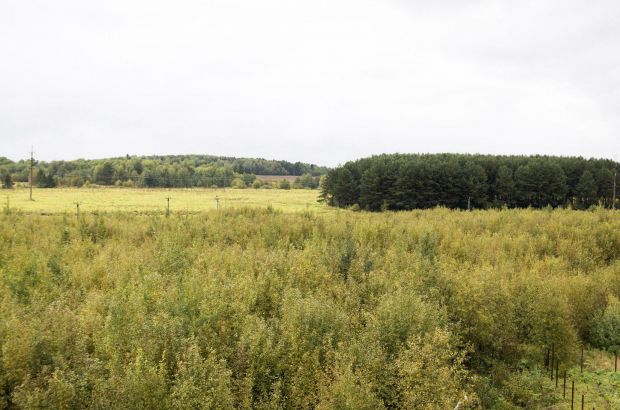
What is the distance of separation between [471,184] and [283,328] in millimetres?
57669

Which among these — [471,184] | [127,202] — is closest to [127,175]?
[127,202]

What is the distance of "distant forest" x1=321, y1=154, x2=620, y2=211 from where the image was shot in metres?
61.2

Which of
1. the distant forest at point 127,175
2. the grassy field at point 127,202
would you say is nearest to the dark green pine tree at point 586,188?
the grassy field at point 127,202

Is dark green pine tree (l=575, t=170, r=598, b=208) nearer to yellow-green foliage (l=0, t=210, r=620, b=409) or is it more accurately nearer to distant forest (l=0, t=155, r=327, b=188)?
yellow-green foliage (l=0, t=210, r=620, b=409)

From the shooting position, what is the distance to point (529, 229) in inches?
900

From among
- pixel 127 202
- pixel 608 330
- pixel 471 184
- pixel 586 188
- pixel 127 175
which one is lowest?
pixel 608 330

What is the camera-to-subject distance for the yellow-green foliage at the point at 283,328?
6.30 metres

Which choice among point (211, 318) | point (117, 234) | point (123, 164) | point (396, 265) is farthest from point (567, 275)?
point (123, 164)

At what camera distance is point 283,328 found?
809cm

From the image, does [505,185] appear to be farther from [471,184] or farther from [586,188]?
[586,188]

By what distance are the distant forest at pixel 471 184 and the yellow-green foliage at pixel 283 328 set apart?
4478 centimetres

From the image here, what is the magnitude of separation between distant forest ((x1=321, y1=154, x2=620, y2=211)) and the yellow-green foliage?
44.8 metres

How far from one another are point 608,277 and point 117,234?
1970 centimetres

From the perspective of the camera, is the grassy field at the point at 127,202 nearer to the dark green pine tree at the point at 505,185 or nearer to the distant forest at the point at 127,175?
the dark green pine tree at the point at 505,185
